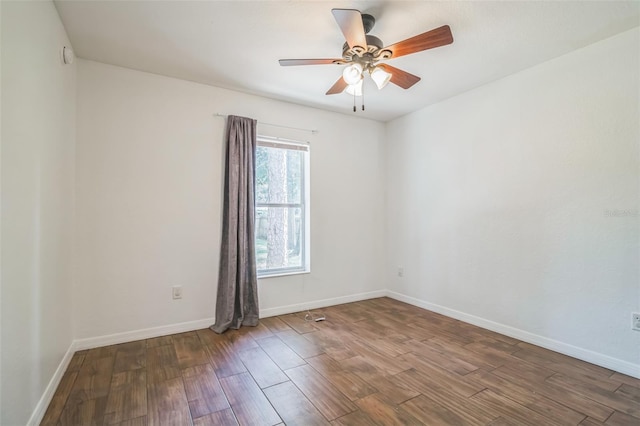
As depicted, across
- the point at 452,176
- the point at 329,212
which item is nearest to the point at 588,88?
the point at 452,176

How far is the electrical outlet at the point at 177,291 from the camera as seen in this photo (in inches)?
114

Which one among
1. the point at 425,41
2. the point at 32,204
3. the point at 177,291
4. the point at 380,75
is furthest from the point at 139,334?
the point at 425,41

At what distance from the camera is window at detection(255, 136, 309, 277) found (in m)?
3.47

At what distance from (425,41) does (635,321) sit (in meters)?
2.47

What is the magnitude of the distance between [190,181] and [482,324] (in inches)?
132

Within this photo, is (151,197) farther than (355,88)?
Yes

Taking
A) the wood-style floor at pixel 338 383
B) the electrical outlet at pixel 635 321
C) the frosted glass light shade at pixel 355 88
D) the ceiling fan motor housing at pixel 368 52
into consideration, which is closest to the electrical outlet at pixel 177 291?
the wood-style floor at pixel 338 383

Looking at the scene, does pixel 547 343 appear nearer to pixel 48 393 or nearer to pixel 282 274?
pixel 282 274

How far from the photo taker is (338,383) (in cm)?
204

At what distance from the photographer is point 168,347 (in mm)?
2596

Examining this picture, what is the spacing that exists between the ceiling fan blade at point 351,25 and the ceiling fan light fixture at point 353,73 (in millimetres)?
179

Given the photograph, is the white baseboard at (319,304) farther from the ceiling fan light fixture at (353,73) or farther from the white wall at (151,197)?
the ceiling fan light fixture at (353,73)

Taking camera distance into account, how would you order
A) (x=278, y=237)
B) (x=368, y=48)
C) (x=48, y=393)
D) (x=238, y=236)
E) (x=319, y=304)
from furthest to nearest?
(x=319, y=304) → (x=278, y=237) → (x=238, y=236) → (x=368, y=48) → (x=48, y=393)

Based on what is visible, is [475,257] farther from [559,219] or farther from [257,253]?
[257,253]
